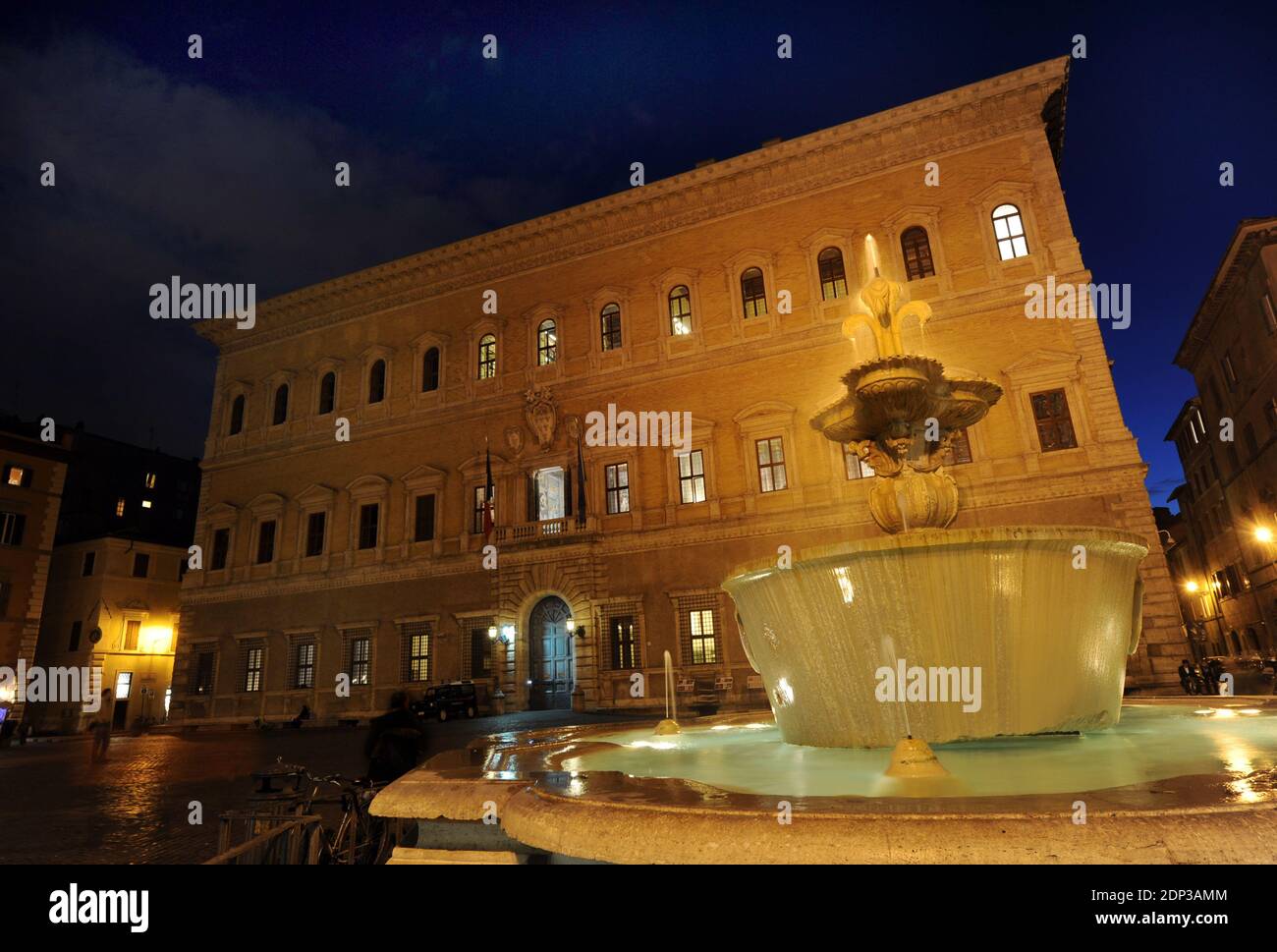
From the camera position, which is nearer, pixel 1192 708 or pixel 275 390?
pixel 1192 708

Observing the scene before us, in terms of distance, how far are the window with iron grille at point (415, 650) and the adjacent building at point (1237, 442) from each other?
81.2 ft

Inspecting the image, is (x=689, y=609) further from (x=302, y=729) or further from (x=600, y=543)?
(x=302, y=729)

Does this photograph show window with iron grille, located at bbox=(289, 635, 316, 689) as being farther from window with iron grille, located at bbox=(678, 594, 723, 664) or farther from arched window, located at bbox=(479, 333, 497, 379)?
window with iron grille, located at bbox=(678, 594, 723, 664)

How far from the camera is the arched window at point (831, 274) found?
19719mm

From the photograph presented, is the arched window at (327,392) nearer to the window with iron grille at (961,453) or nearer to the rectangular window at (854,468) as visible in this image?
the rectangular window at (854,468)

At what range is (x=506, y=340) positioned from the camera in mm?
23359

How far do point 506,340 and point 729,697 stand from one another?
1331 centimetres

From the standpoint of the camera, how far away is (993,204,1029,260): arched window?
18.1 meters

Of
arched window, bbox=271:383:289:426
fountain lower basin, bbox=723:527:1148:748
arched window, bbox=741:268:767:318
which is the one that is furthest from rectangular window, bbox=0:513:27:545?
fountain lower basin, bbox=723:527:1148:748

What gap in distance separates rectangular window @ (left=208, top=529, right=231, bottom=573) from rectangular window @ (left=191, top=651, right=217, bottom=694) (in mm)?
3047

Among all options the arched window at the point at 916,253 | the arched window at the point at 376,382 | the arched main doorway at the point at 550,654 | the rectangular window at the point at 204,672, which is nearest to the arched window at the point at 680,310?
the arched window at the point at 916,253

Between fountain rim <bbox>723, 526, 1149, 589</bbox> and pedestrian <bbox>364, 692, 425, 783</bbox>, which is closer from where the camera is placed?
fountain rim <bbox>723, 526, 1149, 589</bbox>

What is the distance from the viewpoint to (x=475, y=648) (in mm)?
20734
